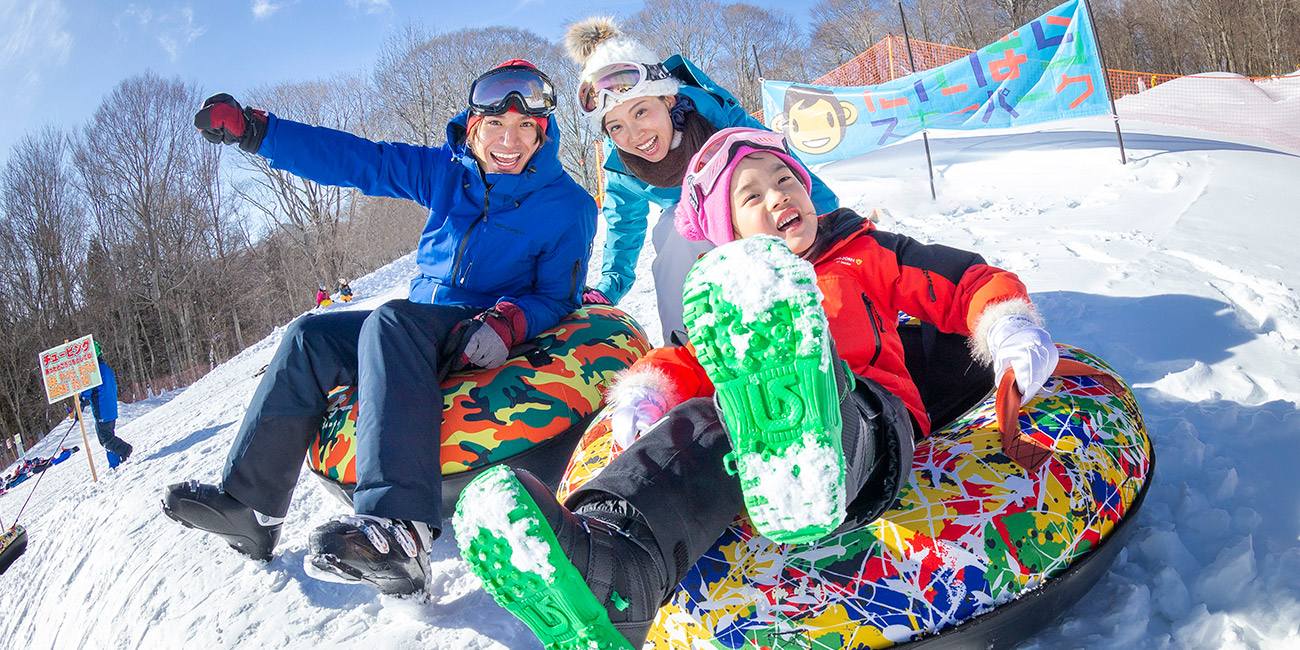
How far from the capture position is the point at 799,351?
0.96 metres

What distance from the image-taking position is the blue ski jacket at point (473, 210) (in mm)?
2469

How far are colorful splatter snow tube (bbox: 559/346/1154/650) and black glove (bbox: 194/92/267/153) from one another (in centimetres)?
221

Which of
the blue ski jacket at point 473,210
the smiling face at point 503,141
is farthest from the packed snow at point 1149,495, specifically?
the smiling face at point 503,141

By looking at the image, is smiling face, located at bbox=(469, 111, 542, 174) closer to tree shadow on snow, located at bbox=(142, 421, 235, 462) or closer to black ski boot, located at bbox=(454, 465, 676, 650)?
black ski boot, located at bbox=(454, 465, 676, 650)

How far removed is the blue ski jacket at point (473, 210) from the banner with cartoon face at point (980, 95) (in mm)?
5448

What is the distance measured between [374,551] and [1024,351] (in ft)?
4.61

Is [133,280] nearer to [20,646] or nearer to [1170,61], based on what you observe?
[20,646]

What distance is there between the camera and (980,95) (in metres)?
6.56

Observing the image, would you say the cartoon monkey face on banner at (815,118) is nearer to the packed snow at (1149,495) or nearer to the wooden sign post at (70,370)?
the packed snow at (1149,495)

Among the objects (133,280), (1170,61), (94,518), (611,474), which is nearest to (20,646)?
(94,518)

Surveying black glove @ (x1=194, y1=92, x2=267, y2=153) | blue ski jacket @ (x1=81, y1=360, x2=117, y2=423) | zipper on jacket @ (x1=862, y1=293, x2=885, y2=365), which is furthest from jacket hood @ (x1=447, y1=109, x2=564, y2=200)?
blue ski jacket @ (x1=81, y1=360, x2=117, y2=423)

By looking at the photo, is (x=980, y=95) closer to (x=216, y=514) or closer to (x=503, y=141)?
(x=503, y=141)

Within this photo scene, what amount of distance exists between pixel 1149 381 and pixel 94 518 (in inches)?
213

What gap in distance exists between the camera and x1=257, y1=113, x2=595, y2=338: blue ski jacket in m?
2.47
